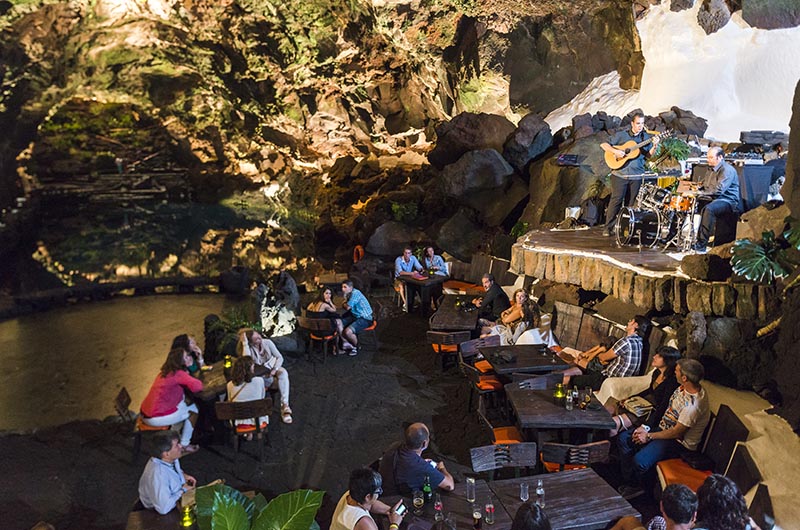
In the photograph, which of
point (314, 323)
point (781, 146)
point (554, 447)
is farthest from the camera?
point (781, 146)

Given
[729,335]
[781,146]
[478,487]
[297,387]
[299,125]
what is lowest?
[297,387]

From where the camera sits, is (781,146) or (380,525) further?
(781,146)

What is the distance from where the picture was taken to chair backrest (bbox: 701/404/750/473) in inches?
183

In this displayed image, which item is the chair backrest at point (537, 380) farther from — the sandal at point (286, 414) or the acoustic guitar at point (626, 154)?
the acoustic guitar at point (626, 154)

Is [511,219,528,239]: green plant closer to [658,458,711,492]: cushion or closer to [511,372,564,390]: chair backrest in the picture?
[511,372,564,390]: chair backrest

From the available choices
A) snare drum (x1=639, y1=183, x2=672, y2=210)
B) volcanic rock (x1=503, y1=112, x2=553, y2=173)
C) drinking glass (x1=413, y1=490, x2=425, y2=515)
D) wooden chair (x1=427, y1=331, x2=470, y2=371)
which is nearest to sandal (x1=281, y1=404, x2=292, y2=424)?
wooden chair (x1=427, y1=331, x2=470, y2=371)

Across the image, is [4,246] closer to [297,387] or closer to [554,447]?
[297,387]

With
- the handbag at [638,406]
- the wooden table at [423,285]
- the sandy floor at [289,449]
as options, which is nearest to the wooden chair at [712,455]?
the sandy floor at [289,449]

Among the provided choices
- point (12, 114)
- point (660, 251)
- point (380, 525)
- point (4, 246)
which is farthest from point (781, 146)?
point (12, 114)

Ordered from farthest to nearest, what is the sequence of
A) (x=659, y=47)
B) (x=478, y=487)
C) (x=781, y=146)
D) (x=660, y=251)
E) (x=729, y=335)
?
(x=659, y=47) < (x=781, y=146) < (x=660, y=251) < (x=729, y=335) < (x=478, y=487)

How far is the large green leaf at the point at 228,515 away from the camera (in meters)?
2.62

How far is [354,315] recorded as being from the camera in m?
9.20

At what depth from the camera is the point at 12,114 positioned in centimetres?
2438

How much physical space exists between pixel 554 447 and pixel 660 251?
406cm
